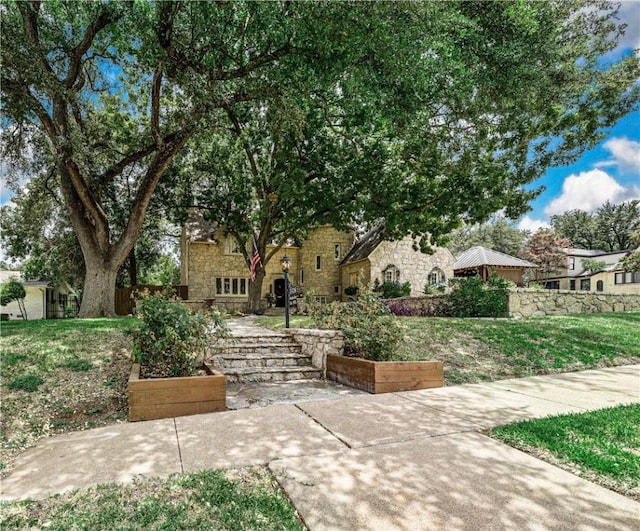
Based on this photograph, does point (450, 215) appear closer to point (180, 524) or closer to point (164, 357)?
point (164, 357)

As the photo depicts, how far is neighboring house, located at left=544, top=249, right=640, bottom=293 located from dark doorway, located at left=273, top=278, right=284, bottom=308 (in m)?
23.9

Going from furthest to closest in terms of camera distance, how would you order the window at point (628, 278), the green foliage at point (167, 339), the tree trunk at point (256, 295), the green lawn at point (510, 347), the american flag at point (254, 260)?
the window at point (628, 278)
the tree trunk at point (256, 295)
the american flag at point (254, 260)
the green lawn at point (510, 347)
the green foliage at point (167, 339)

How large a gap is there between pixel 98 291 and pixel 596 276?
3634 cm

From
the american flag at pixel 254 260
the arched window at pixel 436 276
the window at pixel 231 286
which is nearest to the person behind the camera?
the american flag at pixel 254 260

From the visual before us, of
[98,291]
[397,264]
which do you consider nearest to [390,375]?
[98,291]

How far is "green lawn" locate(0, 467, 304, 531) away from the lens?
2.11 metres

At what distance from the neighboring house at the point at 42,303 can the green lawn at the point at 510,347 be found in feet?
78.7

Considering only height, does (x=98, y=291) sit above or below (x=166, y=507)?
above

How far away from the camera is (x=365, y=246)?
76.4 feet

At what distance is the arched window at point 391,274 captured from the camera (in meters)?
21.8

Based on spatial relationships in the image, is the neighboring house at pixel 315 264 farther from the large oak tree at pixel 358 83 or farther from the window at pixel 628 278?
the window at pixel 628 278

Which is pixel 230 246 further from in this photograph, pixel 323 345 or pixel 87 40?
pixel 323 345

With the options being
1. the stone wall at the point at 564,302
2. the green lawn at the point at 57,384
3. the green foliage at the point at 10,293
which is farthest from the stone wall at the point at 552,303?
the green foliage at the point at 10,293

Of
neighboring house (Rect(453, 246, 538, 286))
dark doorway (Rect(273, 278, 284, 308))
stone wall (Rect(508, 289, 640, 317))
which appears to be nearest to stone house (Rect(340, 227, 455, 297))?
neighboring house (Rect(453, 246, 538, 286))
